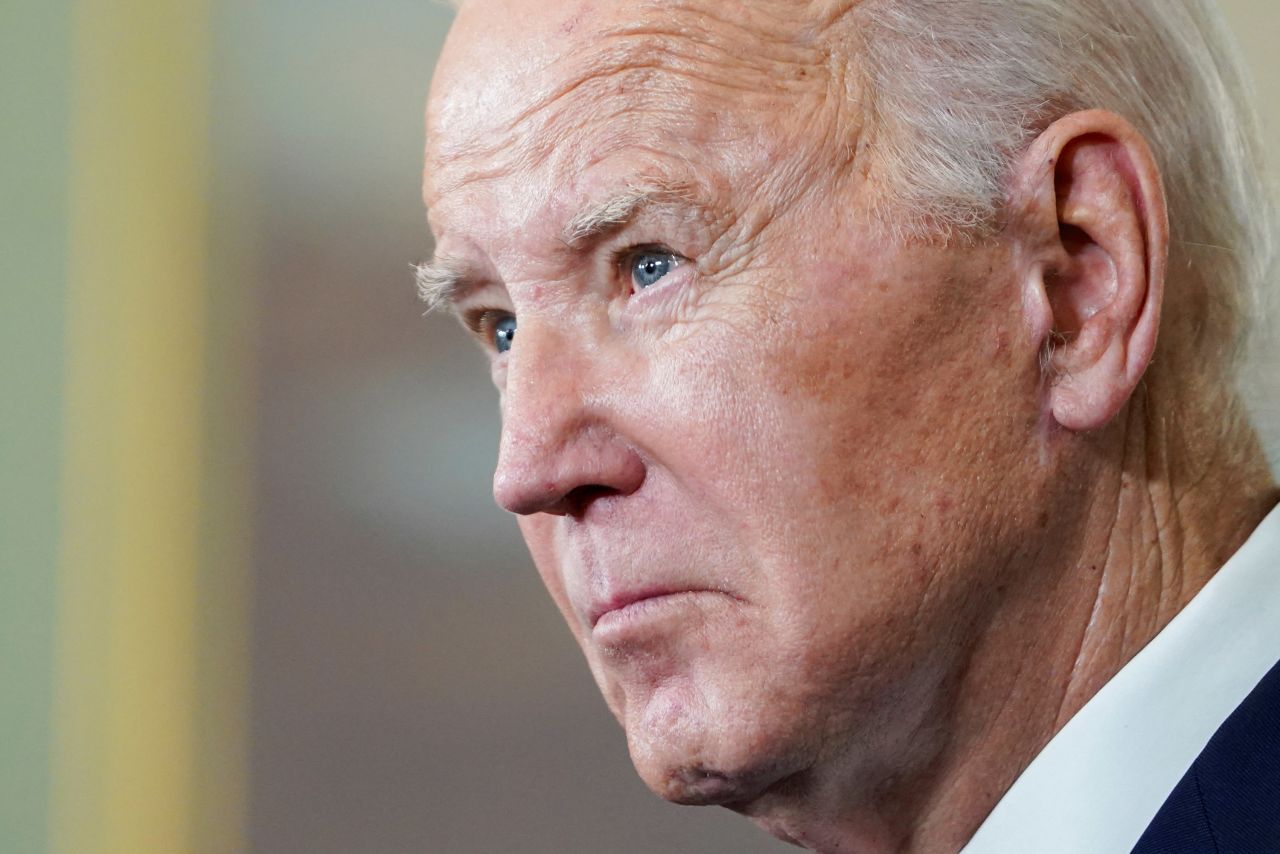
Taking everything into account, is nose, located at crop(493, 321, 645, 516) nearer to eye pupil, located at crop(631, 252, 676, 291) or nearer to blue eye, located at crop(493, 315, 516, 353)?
eye pupil, located at crop(631, 252, 676, 291)

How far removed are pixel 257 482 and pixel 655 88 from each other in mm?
1137

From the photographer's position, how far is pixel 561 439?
0.95 metres

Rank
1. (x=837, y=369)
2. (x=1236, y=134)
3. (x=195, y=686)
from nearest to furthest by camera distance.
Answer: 1. (x=837, y=369)
2. (x=1236, y=134)
3. (x=195, y=686)

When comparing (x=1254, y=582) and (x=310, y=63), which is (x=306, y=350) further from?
(x=1254, y=582)

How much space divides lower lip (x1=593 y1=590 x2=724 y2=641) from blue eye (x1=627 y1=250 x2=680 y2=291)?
23cm

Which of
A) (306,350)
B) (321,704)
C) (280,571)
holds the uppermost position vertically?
(306,350)

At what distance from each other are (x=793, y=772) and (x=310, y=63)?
140cm

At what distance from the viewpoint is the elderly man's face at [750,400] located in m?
0.91

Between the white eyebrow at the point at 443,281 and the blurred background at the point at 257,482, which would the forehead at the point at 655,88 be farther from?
the blurred background at the point at 257,482

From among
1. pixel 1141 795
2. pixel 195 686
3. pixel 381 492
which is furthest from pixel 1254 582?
pixel 195 686

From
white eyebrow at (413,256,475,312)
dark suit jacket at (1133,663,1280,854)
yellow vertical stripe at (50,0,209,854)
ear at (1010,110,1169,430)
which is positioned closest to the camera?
dark suit jacket at (1133,663,1280,854)

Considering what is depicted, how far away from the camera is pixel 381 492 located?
1.90m

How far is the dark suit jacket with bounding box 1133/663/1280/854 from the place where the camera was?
0.81 meters

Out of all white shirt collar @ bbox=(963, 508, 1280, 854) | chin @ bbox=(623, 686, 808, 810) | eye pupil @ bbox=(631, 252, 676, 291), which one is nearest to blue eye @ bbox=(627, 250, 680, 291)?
eye pupil @ bbox=(631, 252, 676, 291)
